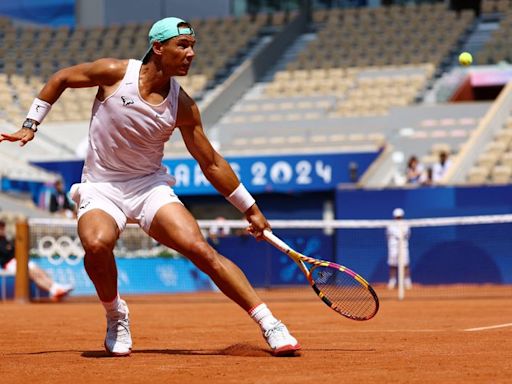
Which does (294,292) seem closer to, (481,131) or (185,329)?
(481,131)

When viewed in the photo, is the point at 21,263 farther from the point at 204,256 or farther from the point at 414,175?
the point at 204,256

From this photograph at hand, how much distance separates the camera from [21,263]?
17.8 meters

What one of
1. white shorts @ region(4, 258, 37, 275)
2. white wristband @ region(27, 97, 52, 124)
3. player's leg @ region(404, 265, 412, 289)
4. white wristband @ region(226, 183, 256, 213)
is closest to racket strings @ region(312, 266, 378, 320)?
white wristband @ region(226, 183, 256, 213)

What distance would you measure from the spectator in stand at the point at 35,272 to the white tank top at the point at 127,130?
10.3m

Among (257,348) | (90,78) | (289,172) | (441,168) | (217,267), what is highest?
(90,78)

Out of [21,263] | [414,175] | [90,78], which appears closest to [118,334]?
[90,78]

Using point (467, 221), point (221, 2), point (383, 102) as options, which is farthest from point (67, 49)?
point (467, 221)

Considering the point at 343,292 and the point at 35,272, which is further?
the point at 35,272

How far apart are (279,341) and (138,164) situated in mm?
1424

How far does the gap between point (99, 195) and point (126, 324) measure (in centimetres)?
84

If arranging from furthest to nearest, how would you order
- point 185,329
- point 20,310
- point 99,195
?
point 20,310
point 185,329
point 99,195

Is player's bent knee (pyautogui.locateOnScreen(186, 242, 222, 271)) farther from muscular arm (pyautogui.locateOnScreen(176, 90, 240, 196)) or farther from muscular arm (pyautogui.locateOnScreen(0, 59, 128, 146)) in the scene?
muscular arm (pyautogui.locateOnScreen(0, 59, 128, 146))

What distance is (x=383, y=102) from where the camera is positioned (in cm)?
2848

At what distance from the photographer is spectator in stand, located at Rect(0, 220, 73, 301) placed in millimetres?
17562
